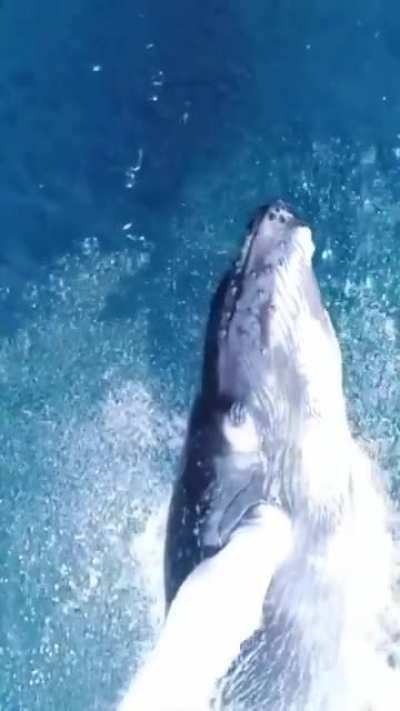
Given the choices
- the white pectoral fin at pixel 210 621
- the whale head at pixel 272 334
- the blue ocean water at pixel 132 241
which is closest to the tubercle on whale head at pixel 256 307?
the whale head at pixel 272 334

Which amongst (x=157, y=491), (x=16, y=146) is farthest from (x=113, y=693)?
(x=16, y=146)

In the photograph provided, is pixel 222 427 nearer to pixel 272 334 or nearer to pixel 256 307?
pixel 272 334

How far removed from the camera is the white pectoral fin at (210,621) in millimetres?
7273

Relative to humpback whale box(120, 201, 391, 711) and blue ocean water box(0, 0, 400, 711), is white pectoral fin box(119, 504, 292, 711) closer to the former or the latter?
humpback whale box(120, 201, 391, 711)

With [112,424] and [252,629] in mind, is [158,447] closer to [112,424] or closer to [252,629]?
[112,424]

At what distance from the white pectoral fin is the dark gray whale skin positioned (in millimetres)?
229

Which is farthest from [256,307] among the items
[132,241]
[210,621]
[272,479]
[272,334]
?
[132,241]

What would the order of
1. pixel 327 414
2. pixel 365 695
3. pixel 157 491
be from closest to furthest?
pixel 327 414 → pixel 365 695 → pixel 157 491

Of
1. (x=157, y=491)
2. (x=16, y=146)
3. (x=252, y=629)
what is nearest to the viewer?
(x=252, y=629)

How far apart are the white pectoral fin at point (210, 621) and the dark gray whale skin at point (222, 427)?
0.23 metres

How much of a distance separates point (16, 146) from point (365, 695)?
5438 millimetres

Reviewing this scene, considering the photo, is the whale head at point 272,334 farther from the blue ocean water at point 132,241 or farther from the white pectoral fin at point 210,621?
the blue ocean water at point 132,241

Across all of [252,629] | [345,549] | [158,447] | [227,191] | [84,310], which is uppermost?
[227,191]

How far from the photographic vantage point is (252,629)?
809 centimetres
